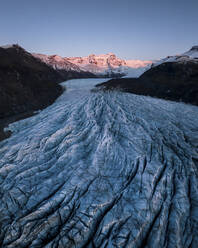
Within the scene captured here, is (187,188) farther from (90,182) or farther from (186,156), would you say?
(90,182)

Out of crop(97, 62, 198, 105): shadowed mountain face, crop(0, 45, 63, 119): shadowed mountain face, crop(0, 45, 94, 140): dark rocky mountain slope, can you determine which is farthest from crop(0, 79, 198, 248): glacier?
crop(97, 62, 198, 105): shadowed mountain face

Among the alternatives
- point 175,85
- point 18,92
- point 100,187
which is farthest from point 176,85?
point 18,92

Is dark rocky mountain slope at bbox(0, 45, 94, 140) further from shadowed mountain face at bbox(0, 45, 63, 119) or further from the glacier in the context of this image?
the glacier

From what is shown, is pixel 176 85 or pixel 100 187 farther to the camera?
pixel 176 85

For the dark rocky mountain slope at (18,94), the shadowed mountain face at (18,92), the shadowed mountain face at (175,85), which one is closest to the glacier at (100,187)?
the dark rocky mountain slope at (18,94)

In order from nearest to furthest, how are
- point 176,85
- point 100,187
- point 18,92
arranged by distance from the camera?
point 100,187, point 18,92, point 176,85

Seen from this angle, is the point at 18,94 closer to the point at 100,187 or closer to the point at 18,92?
the point at 18,92

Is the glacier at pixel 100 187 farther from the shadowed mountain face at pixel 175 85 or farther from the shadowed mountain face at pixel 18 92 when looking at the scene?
the shadowed mountain face at pixel 175 85

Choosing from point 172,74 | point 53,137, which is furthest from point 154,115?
point 172,74

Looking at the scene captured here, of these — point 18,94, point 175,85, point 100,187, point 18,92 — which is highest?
point 175,85
